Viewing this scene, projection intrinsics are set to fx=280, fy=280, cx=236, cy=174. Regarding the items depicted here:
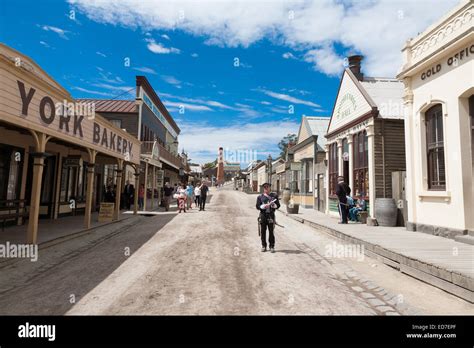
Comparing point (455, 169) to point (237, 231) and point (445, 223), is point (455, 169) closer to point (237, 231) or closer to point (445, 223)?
point (445, 223)

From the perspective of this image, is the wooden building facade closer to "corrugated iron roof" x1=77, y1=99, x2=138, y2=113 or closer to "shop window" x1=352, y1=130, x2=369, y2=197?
"shop window" x1=352, y1=130, x2=369, y2=197

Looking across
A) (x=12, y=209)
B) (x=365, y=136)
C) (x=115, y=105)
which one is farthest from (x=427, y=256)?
(x=115, y=105)

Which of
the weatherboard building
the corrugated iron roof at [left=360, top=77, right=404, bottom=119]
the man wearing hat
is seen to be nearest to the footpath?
the man wearing hat

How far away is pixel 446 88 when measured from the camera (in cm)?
843

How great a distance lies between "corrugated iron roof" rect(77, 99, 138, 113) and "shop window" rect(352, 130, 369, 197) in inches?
642

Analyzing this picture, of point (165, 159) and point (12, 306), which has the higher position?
point (165, 159)

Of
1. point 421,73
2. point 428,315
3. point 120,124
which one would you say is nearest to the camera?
point 428,315

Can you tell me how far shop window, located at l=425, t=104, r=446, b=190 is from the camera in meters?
8.83

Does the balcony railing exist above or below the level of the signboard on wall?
above

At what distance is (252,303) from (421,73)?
9890 millimetres

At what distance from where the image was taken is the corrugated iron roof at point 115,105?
21875 millimetres
